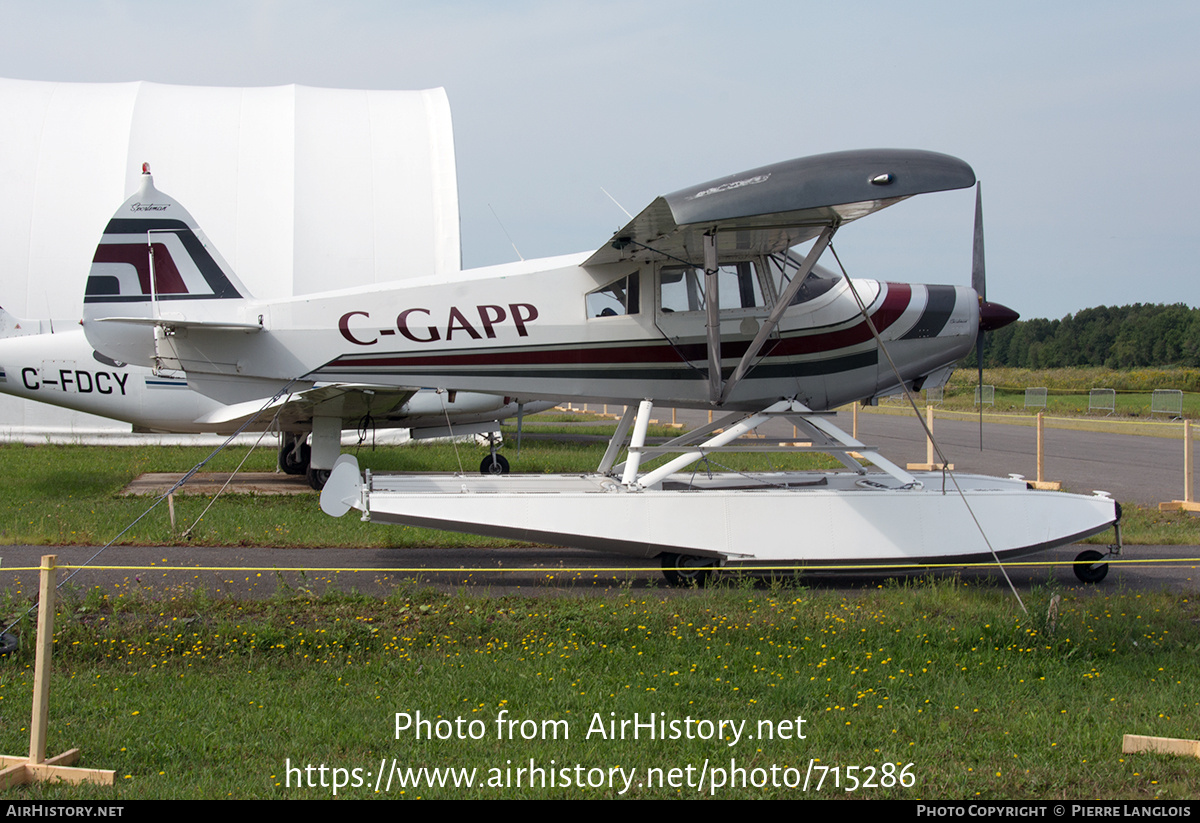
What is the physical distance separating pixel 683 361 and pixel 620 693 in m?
4.42

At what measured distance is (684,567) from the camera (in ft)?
26.5

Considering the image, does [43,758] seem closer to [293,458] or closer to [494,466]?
[494,466]

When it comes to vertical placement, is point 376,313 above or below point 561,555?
above

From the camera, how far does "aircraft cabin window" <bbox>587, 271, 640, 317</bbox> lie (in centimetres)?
887

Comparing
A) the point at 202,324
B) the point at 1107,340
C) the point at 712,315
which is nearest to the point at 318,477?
the point at 202,324

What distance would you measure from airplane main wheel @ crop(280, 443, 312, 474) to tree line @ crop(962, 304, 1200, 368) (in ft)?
229

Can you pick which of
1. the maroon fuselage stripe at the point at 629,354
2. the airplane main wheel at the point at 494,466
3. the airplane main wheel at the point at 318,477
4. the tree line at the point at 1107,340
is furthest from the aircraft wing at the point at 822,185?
the tree line at the point at 1107,340

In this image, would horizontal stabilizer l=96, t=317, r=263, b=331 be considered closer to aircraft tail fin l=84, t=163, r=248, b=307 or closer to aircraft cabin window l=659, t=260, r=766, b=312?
aircraft tail fin l=84, t=163, r=248, b=307

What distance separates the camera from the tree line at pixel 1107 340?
269 feet

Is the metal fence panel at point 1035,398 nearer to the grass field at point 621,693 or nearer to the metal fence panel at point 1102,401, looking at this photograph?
the metal fence panel at point 1102,401

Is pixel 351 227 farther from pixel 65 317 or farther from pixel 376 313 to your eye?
pixel 376 313

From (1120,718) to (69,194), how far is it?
24.0 m

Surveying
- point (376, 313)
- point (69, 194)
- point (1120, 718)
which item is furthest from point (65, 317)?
point (1120, 718)
